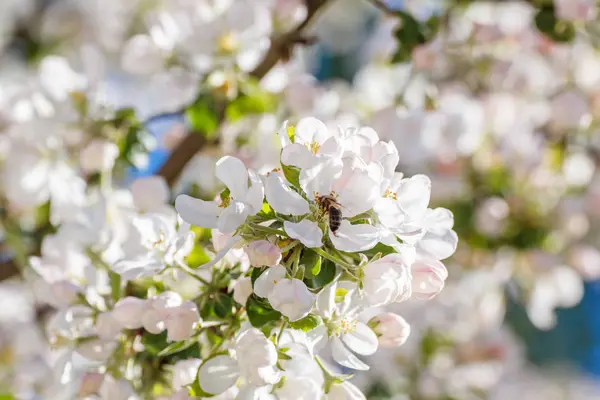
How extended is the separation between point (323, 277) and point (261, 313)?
5cm

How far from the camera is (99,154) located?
31.5 inches

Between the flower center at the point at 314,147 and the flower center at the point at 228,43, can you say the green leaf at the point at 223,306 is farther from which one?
the flower center at the point at 228,43

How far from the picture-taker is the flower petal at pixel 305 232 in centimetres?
43

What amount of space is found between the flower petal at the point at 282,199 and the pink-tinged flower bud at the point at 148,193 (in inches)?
9.6

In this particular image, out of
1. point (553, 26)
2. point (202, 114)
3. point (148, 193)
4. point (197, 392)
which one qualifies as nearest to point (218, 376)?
point (197, 392)

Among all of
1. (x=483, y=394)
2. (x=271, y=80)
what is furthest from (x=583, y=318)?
(x=271, y=80)

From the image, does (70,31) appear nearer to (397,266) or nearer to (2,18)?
(2,18)

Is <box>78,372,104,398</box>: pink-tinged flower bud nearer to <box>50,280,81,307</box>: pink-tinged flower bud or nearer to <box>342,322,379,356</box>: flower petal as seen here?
<box>50,280,81,307</box>: pink-tinged flower bud

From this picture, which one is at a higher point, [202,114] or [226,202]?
[226,202]

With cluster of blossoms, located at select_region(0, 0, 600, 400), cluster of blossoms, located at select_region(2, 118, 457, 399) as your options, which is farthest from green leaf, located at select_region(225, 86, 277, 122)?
cluster of blossoms, located at select_region(2, 118, 457, 399)

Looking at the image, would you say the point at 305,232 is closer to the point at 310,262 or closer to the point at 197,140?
the point at 310,262

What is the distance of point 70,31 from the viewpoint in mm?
2490

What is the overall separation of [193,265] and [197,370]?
0.29 feet

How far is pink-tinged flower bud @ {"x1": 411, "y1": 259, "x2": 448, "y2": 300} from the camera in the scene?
0.48m
